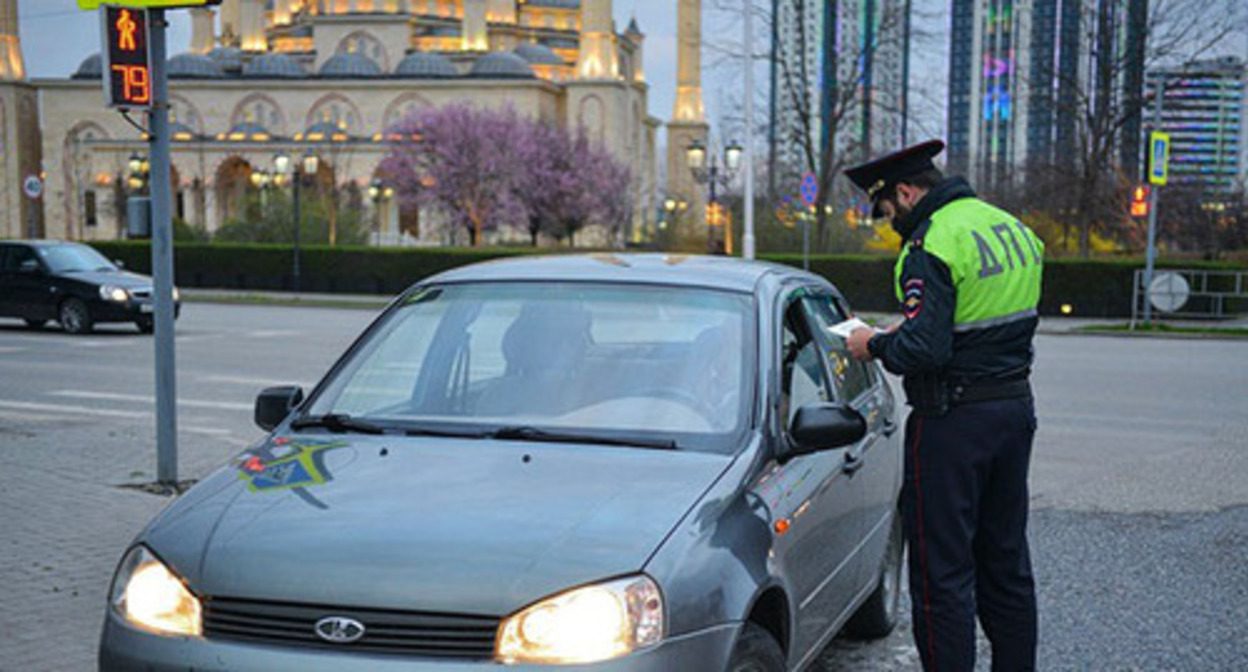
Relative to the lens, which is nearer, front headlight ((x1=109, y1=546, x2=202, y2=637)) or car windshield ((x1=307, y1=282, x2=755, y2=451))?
front headlight ((x1=109, y1=546, x2=202, y2=637))

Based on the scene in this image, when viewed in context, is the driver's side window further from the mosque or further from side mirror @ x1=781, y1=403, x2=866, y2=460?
the mosque

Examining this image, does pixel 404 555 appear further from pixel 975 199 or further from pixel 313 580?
pixel 975 199

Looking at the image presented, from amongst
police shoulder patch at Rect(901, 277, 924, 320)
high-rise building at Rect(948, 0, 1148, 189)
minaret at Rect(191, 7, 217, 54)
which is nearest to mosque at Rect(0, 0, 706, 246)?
minaret at Rect(191, 7, 217, 54)

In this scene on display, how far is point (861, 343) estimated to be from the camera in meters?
4.57

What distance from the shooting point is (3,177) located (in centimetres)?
10975

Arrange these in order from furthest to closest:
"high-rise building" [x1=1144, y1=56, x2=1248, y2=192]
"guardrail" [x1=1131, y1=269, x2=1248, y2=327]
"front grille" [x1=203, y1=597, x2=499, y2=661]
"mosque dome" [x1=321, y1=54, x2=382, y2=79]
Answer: "mosque dome" [x1=321, y1=54, x2=382, y2=79] < "high-rise building" [x1=1144, y1=56, x2=1248, y2=192] < "guardrail" [x1=1131, y1=269, x2=1248, y2=327] < "front grille" [x1=203, y1=597, x2=499, y2=661]

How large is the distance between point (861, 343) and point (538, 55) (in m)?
117

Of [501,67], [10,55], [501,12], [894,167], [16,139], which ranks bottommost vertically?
[894,167]

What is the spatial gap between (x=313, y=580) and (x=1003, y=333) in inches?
96.9

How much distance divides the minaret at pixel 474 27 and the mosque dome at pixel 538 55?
347 centimetres

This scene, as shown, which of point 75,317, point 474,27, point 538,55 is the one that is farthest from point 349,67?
point 75,317

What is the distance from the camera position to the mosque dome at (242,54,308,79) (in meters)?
108

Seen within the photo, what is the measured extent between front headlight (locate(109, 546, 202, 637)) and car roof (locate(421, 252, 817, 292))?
183cm

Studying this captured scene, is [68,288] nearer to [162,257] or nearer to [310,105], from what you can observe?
[162,257]
